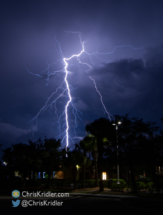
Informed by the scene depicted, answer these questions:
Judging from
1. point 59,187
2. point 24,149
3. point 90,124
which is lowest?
point 59,187

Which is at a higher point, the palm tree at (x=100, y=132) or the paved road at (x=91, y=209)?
the palm tree at (x=100, y=132)

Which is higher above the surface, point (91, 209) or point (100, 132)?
point (100, 132)

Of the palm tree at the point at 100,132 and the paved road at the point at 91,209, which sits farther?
the palm tree at the point at 100,132

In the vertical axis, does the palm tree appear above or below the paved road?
above

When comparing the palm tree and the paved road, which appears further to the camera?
the palm tree

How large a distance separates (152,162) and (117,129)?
4360 mm

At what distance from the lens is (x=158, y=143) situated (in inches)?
716

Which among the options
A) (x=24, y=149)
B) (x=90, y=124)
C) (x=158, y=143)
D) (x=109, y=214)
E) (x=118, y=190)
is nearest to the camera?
(x=109, y=214)

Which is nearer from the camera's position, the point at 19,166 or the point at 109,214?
the point at 109,214

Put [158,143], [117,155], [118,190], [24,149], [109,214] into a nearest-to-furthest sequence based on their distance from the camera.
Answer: [109,214] < [158,143] < [117,155] < [118,190] < [24,149]

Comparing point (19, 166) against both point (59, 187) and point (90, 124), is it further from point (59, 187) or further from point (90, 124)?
point (90, 124)

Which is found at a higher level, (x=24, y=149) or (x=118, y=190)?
(x=24, y=149)

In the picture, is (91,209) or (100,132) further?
(100,132)

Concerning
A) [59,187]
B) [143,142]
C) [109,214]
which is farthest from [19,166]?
[109,214]
